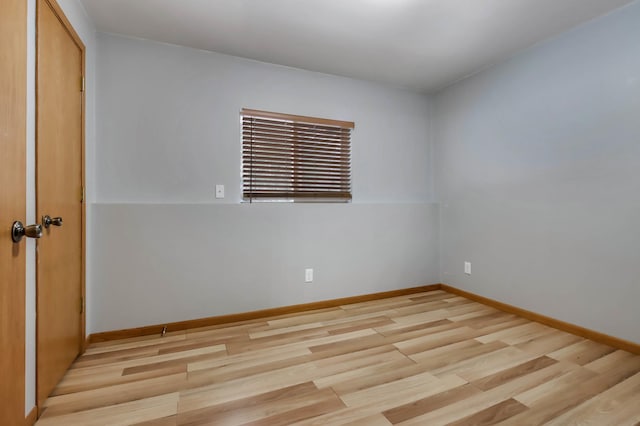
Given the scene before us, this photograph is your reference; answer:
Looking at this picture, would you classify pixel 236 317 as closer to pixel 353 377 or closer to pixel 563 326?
pixel 353 377

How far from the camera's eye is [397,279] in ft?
11.4

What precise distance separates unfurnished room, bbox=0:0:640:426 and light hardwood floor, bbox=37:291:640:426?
2 centimetres

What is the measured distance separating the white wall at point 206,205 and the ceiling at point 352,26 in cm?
22

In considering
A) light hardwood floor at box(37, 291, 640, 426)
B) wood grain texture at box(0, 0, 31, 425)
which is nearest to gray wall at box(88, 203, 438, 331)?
light hardwood floor at box(37, 291, 640, 426)

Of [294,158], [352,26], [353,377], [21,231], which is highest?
[352,26]

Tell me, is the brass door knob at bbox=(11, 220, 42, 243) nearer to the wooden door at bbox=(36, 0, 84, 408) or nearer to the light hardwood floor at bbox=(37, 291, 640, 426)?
the wooden door at bbox=(36, 0, 84, 408)

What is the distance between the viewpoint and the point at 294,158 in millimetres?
3014

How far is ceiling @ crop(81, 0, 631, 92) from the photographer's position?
81.5 inches

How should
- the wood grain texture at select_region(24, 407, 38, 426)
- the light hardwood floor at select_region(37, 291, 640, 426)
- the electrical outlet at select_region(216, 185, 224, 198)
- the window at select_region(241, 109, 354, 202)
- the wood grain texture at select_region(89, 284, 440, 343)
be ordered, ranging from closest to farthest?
1. the wood grain texture at select_region(24, 407, 38, 426)
2. the light hardwood floor at select_region(37, 291, 640, 426)
3. the wood grain texture at select_region(89, 284, 440, 343)
4. the electrical outlet at select_region(216, 185, 224, 198)
5. the window at select_region(241, 109, 354, 202)

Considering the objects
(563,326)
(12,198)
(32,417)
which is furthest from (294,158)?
(563,326)

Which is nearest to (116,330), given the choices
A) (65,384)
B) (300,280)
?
(65,384)

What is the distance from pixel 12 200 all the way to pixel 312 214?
2136mm

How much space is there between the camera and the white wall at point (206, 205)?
7.82 feet

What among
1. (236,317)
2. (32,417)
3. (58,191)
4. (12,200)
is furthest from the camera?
(236,317)
